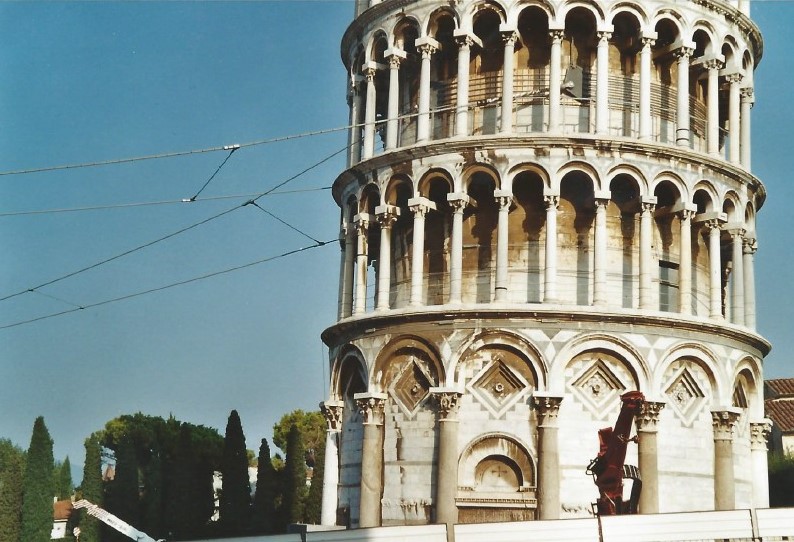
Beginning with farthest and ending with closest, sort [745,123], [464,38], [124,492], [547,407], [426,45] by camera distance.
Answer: [124,492], [745,123], [426,45], [464,38], [547,407]

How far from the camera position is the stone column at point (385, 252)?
3216 cm

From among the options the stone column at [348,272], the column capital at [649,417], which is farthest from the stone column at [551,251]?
the stone column at [348,272]

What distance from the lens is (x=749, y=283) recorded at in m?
33.7

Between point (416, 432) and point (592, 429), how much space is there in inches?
173

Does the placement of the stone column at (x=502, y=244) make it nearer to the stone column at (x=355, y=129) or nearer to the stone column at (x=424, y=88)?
→ the stone column at (x=424, y=88)

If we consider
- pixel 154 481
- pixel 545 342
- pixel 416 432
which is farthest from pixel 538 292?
pixel 154 481

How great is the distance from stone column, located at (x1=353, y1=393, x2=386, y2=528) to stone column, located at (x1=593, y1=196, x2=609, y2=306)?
6081 mm

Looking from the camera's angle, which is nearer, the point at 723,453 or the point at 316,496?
the point at 723,453

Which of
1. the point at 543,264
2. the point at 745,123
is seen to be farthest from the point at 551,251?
the point at 745,123

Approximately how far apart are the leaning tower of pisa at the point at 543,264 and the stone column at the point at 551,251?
0.06m

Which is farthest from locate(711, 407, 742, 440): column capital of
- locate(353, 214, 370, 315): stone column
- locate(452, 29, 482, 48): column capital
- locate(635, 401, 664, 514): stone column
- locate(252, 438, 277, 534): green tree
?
locate(252, 438, 277, 534): green tree

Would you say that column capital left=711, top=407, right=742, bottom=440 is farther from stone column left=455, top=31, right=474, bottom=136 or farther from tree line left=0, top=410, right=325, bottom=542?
tree line left=0, top=410, right=325, bottom=542

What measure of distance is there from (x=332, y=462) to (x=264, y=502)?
17.2 metres

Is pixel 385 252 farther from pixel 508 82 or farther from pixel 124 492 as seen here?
pixel 124 492
